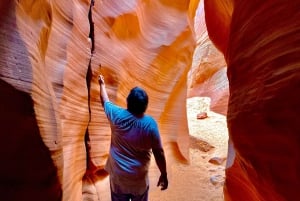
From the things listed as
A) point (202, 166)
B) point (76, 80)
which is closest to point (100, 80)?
point (76, 80)

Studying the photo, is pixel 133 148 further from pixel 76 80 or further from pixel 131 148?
pixel 76 80

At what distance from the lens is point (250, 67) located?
2.49m

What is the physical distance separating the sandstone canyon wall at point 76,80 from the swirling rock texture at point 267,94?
1345 mm

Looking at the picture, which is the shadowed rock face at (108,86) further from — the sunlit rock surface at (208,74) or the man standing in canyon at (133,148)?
the sunlit rock surface at (208,74)

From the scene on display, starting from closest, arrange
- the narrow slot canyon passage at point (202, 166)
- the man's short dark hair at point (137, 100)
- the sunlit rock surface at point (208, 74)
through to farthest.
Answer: the man's short dark hair at point (137, 100) → the narrow slot canyon passage at point (202, 166) → the sunlit rock surface at point (208, 74)

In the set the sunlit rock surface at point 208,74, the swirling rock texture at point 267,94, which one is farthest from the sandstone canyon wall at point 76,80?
the sunlit rock surface at point 208,74

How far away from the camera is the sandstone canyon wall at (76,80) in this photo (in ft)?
6.63

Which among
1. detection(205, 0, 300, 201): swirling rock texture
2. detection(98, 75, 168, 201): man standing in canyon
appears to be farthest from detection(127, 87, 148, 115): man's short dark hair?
detection(205, 0, 300, 201): swirling rock texture

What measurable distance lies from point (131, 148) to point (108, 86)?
1.57 m

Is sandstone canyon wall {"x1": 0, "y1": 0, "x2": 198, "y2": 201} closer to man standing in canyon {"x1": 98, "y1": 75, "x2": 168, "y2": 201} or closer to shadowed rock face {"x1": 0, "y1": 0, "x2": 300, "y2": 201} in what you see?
shadowed rock face {"x1": 0, "y1": 0, "x2": 300, "y2": 201}

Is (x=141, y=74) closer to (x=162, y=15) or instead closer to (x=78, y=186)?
(x=162, y=15)

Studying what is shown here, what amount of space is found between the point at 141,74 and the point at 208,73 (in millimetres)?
5893

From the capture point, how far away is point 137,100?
2.67 meters

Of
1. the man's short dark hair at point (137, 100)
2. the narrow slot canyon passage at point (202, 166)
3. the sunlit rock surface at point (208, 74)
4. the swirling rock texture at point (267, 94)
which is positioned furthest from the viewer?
the sunlit rock surface at point (208, 74)
